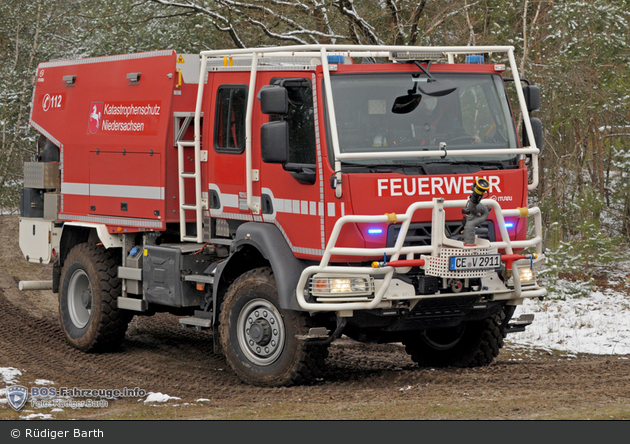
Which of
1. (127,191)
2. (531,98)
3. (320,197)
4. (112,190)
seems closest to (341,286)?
(320,197)

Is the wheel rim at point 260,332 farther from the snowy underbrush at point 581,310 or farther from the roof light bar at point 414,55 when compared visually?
the snowy underbrush at point 581,310

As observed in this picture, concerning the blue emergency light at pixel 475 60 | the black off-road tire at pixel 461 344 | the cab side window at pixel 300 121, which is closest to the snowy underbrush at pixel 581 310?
the black off-road tire at pixel 461 344

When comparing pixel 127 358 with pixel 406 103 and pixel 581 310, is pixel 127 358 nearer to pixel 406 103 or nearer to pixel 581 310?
pixel 406 103

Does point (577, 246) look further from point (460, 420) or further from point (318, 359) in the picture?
point (460, 420)

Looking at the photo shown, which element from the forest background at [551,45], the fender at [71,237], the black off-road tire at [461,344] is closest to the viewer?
the black off-road tire at [461,344]

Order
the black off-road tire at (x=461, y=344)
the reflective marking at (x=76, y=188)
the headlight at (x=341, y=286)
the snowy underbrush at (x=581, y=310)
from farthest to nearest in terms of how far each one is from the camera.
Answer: the snowy underbrush at (x=581, y=310), the reflective marking at (x=76, y=188), the black off-road tire at (x=461, y=344), the headlight at (x=341, y=286)

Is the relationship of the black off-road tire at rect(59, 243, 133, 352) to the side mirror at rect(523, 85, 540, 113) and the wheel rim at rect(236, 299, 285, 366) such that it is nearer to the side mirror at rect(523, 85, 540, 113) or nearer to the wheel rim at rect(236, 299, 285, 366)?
the wheel rim at rect(236, 299, 285, 366)

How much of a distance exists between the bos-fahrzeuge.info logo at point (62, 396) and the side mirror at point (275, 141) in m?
2.42

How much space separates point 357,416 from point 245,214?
2.51 m

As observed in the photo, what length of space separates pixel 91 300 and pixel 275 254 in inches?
138

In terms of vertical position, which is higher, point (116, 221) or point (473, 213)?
point (473, 213)

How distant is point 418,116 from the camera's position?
24.0 feet

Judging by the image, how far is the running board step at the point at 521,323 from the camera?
26.2ft

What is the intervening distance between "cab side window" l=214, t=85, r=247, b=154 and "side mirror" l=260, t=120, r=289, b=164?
885 millimetres
